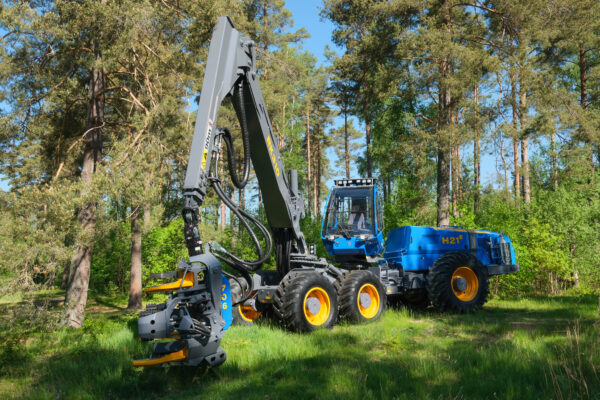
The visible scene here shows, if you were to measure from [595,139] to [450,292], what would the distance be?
9067 millimetres

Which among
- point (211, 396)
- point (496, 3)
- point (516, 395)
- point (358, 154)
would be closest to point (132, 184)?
point (211, 396)

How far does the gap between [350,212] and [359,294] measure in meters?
2.14

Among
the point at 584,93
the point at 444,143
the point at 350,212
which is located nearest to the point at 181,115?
the point at 350,212

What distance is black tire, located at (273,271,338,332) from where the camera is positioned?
652 centimetres

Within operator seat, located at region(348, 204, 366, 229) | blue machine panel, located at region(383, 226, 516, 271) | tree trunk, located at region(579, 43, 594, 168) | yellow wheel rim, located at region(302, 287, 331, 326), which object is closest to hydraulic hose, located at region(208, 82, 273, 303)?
yellow wheel rim, located at region(302, 287, 331, 326)

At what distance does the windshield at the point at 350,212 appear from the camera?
359 inches

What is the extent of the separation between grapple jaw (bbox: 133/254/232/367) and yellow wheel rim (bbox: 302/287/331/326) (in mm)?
2140

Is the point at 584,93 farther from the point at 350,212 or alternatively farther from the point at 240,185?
the point at 240,185

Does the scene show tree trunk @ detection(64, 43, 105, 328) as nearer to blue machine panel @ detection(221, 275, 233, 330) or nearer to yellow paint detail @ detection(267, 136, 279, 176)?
yellow paint detail @ detection(267, 136, 279, 176)

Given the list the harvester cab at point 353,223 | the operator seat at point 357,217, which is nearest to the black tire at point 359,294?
the harvester cab at point 353,223

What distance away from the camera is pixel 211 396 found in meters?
4.04

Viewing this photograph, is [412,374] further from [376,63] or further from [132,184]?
[376,63]

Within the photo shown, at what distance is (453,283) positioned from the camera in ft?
29.5

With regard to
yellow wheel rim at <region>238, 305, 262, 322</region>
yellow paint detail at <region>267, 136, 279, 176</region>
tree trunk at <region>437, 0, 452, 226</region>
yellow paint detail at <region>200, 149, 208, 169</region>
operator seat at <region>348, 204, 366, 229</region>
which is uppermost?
tree trunk at <region>437, 0, 452, 226</region>
